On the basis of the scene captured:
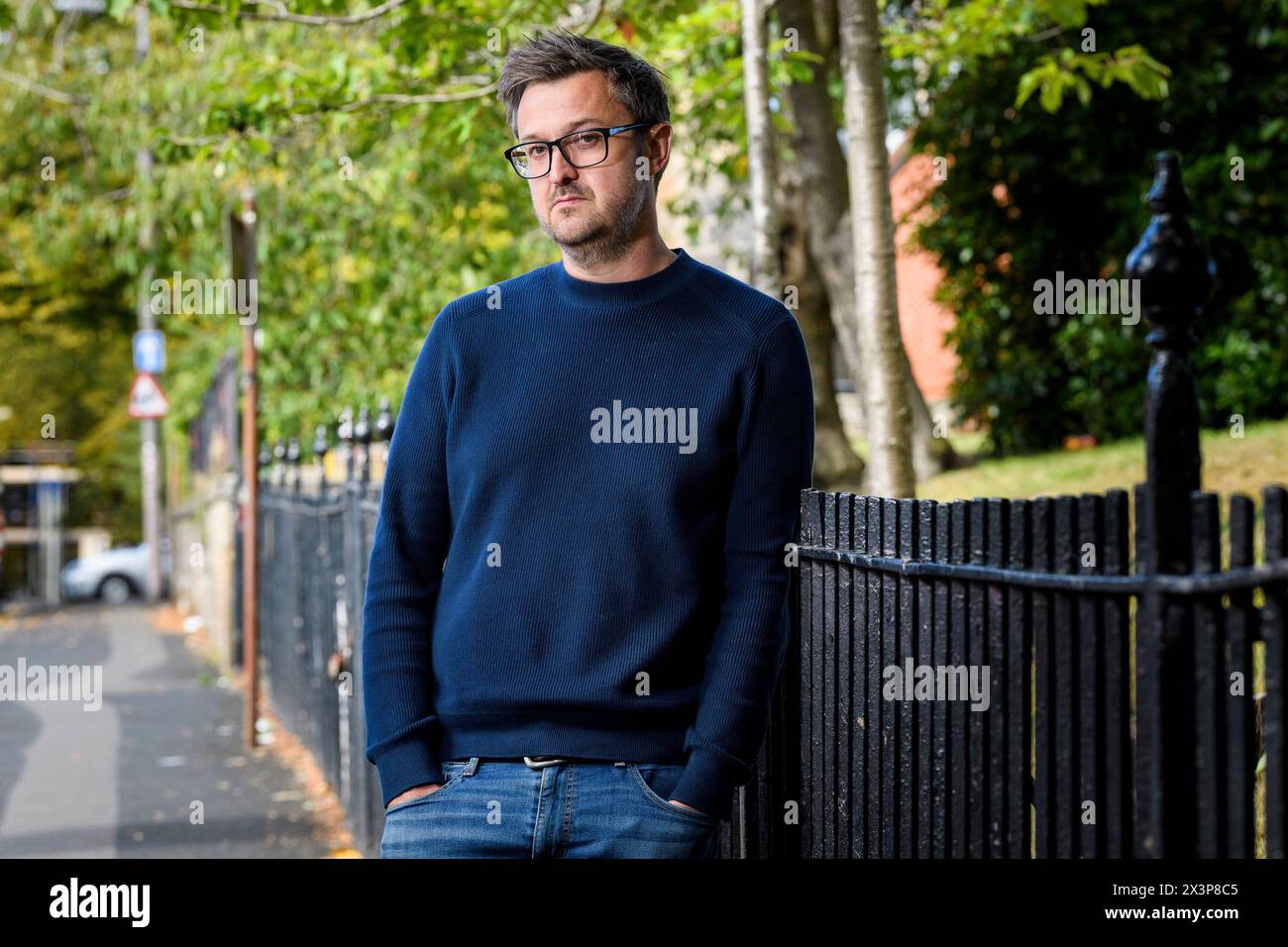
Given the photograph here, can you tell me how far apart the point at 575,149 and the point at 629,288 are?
0.86ft

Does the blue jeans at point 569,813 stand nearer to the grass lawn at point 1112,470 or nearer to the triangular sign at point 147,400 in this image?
the grass lawn at point 1112,470

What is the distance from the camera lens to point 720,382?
9.37 feet

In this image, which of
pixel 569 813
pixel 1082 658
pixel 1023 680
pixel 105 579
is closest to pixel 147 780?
Result: pixel 569 813

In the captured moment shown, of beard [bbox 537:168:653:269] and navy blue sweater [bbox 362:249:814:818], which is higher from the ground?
beard [bbox 537:168:653:269]

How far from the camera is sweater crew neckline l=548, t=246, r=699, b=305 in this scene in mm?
2973

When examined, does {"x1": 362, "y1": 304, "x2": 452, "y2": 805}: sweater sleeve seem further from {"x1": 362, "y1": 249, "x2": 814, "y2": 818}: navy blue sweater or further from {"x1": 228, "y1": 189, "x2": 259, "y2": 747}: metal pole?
{"x1": 228, "y1": 189, "x2": 259, "y2": 747}: metal pole

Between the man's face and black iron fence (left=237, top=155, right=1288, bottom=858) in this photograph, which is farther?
the man's face

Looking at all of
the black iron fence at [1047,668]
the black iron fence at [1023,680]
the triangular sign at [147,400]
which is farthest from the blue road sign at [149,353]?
the black iron fence at [1023,680]

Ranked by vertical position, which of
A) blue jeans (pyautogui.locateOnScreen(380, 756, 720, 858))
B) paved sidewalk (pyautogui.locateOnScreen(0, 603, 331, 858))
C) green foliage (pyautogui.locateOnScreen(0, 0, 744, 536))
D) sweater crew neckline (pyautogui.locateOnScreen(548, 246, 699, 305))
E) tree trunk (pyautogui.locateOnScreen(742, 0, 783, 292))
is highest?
green foliage (pyautogui.locateOnScreen(0, 0, 744, 536))

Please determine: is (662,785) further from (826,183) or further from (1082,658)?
(826,183)

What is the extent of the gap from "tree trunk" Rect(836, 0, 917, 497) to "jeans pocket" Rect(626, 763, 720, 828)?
130 inches

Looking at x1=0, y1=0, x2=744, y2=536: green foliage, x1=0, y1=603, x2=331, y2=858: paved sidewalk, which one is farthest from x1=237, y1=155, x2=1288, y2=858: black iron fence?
x1=0, y1=603, x2=331, y2=858: paved sidewalk
